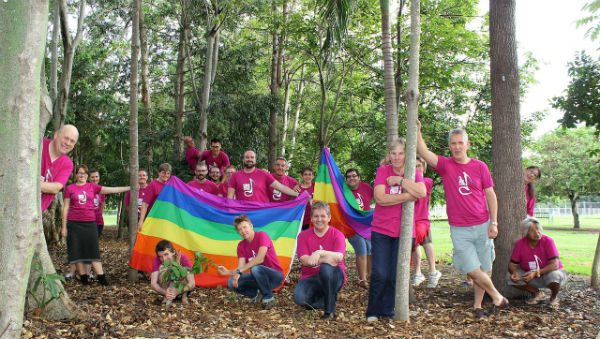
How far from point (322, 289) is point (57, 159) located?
129 inches

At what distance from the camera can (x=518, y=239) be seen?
716 centimetres

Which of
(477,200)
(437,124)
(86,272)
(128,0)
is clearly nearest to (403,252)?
(477,200)

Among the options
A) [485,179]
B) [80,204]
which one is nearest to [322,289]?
[485,179]

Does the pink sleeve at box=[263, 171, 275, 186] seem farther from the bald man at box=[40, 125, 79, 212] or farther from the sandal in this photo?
the sandal

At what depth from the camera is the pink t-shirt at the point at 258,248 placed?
23.0 ft

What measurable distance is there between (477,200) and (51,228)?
1300 centimetres

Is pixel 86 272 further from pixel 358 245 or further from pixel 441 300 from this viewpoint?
pixel 441 300

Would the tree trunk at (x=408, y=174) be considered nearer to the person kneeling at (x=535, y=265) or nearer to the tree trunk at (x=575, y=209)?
the person kneeling at (x=535, y=265)

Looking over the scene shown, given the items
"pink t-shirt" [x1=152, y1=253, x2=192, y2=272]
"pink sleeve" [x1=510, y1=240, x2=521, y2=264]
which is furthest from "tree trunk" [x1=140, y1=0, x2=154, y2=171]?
"pink sleeve" [x1=510, y1=240, x2=521, y2=264]

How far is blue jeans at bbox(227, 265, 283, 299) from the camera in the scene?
6.84m

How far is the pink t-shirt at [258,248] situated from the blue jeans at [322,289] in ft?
2.04

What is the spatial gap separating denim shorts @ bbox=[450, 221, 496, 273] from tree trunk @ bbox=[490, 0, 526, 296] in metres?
1.34

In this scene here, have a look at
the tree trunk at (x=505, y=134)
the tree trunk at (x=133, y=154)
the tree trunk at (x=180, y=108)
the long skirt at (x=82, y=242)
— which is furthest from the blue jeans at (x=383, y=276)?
the tree trunk at (x=180, y=108)

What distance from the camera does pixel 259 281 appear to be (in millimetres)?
6832
